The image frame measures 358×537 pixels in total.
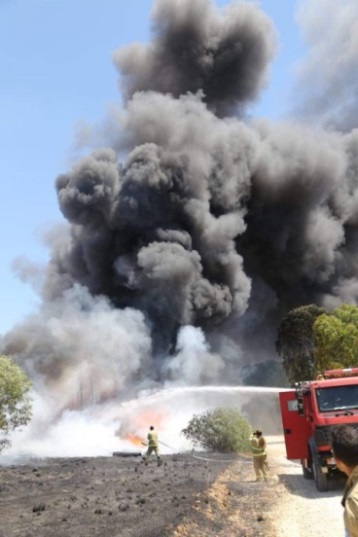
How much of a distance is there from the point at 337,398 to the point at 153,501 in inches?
203

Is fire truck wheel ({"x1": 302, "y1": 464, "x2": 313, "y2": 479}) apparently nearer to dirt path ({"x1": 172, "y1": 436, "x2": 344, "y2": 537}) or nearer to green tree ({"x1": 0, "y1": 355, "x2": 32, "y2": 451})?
dirt path ({"x1": 172, "y1": 436, "x2": 344, "y2": 537})

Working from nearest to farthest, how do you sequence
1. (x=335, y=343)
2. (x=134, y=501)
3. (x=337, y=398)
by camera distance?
1. (x=134, y=501)
2. (x=337, y=398)
3. (x=335, y=343)

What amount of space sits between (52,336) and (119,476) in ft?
73.8

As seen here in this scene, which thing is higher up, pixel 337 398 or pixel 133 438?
pixel 133 438

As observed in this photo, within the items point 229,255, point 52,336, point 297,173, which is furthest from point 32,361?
point 297,173

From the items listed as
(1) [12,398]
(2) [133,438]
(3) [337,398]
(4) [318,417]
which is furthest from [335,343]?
(4) [318,417]

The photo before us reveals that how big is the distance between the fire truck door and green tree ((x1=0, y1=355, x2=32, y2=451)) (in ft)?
41.0

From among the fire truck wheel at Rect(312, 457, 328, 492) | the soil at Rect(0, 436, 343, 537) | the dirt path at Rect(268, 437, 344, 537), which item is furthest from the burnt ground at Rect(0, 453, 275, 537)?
the fire truck wheel at Rect(312, 457, 328, 492)

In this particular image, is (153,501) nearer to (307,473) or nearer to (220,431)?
(307,473)

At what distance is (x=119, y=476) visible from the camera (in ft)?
60.1

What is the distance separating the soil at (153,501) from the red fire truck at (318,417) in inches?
26.3

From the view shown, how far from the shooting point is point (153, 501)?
12930 mm

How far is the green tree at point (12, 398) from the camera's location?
24.2m

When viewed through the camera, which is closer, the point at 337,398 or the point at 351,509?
the point at 351,509
